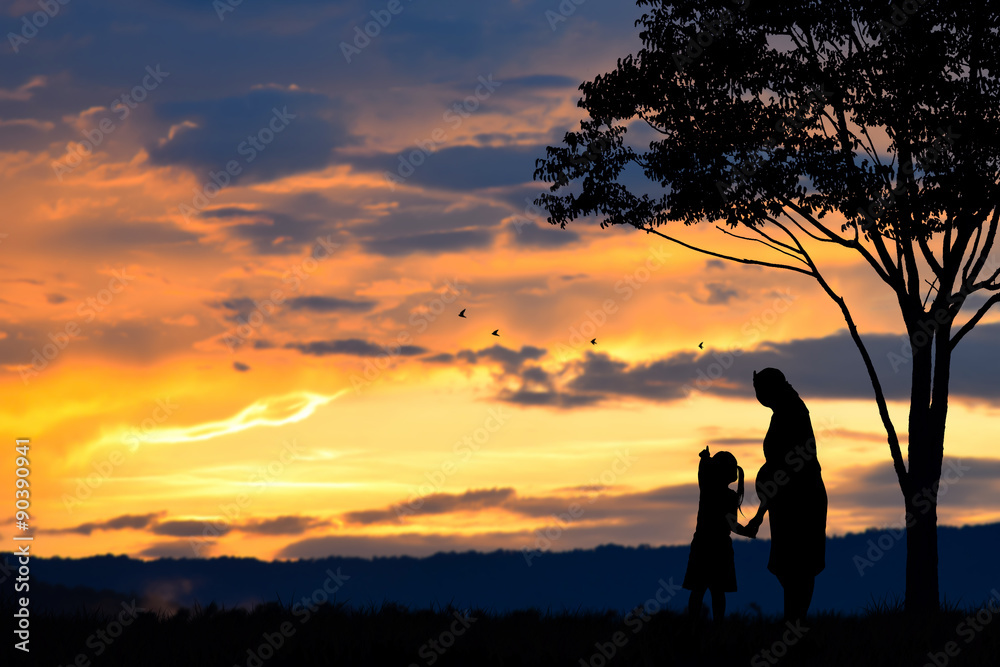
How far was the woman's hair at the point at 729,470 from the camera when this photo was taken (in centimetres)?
1216

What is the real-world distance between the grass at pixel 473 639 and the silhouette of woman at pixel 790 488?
Answer: 2.55 ft

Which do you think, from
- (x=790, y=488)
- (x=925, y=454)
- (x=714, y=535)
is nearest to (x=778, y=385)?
(x=790, y=488)

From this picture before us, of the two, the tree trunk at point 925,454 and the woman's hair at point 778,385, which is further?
the tree trunk at point 925,454

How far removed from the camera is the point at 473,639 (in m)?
11.3

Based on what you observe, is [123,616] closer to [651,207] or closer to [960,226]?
[651,207]

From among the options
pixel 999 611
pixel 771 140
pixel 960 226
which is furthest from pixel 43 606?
pixel 960 226

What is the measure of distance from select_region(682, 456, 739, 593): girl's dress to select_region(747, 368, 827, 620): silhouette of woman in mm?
942

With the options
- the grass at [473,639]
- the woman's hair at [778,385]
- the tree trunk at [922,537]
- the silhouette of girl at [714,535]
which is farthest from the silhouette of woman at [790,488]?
the tree trunk at [922,537]

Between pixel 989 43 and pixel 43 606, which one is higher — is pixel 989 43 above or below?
above

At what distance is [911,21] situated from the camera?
18266 mm

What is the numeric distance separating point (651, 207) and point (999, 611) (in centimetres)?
944

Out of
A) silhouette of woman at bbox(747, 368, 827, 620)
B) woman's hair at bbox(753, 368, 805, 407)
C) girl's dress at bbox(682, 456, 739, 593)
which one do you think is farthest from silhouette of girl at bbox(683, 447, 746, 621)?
woman's hair at bbox(753, 368, 805, 407)

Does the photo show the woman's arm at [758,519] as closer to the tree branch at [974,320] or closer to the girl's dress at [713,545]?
the girl's dress at [713,545]

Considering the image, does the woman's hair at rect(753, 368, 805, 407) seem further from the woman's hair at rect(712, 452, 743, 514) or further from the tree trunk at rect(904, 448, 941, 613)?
the tree trunk at rect(904, 448, 941, 613)
